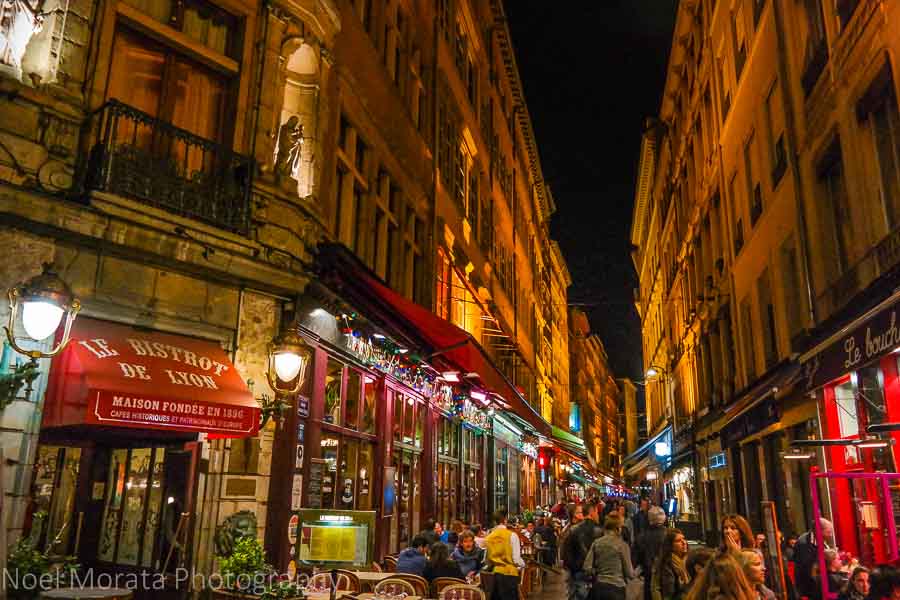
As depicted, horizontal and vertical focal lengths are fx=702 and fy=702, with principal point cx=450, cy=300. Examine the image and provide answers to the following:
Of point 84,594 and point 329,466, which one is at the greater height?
point 329,466

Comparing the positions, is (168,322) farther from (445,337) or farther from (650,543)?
(650,543)

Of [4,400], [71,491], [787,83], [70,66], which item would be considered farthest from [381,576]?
[787,83]

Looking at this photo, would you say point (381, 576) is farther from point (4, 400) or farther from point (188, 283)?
point (4, 400)

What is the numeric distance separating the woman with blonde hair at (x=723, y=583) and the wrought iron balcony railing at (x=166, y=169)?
6336 millimetres

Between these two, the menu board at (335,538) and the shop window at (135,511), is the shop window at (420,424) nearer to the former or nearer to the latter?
the menu board at (335,538)

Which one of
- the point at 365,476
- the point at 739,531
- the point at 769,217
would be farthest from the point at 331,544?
the point at 769,217

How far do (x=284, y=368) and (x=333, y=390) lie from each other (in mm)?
3110

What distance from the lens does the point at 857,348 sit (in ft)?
31.4

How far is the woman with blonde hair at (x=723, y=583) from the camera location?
482cm

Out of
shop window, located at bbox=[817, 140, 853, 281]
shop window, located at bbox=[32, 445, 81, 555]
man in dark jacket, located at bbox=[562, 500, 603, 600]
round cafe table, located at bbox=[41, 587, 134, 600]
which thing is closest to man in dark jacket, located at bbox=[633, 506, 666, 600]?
man in dark jacket, located at bbox=[562, 500, 603, 600]

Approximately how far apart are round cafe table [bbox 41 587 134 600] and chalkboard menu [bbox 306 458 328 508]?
4059 millimetres

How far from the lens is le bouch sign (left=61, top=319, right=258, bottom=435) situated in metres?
6.48

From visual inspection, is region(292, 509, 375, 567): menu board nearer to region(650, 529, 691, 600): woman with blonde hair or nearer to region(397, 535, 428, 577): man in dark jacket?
region(397, 535, 428, 577): man in dark jacket

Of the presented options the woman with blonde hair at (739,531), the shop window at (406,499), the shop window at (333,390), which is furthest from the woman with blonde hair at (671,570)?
the shop window at (406,499)
